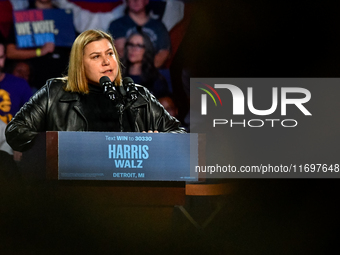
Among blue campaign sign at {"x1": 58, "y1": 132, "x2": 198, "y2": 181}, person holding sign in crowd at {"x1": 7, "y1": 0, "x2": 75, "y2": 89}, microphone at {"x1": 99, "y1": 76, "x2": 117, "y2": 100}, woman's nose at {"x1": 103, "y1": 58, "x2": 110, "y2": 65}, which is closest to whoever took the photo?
blue campaign sign at {"x1": 58, "y1": 132, "x2": 198, "y2": 181}

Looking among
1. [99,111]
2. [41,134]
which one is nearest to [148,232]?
[41,134]

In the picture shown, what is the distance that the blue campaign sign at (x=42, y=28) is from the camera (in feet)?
13.9

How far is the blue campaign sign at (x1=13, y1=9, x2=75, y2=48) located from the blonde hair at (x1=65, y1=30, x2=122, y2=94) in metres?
1.77

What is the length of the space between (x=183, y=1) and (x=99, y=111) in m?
2.13

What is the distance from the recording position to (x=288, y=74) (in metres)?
4.11

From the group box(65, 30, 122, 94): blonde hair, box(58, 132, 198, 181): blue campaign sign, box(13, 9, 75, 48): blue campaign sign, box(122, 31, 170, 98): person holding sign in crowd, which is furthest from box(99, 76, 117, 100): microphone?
box(13, 9, 75, 48): blue campaign sign

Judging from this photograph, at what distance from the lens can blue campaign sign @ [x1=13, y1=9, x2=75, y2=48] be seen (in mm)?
4242

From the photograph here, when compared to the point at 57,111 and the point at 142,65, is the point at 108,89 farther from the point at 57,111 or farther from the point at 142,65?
the point at 142,65

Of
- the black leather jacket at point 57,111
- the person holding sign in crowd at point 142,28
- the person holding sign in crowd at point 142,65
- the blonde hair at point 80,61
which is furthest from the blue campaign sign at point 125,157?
the person holding sign in crowd at point 142,28

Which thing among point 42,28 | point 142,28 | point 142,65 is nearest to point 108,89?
point 142,65

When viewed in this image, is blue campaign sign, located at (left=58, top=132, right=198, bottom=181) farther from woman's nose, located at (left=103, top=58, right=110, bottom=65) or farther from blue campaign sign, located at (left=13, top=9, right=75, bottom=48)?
blue campaign sign, located at (left=13, top=9, right=75, bottom=48)

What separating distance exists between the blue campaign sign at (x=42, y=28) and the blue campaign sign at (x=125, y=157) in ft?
8.76

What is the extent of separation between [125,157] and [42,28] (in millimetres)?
2871

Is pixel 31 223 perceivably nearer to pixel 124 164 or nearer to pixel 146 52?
pixel 124 164
